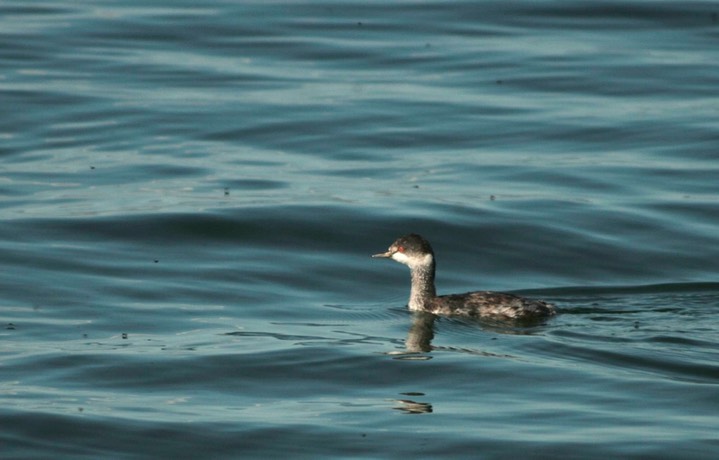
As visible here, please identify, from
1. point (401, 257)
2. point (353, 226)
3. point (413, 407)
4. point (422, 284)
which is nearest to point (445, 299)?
point (422, 284)

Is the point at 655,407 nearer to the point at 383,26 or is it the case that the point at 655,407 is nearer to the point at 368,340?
the point at 368,340

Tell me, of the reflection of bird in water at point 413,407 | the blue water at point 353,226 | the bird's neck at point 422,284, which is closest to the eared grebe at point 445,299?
the bird's neck at point 422,284

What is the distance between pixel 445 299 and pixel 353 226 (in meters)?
3.60

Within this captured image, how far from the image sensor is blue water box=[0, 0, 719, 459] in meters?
11.9

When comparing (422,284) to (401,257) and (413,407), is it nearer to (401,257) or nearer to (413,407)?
(401,257)

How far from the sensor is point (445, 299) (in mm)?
15297

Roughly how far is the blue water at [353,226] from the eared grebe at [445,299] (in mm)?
171

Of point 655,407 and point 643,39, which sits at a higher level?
point 643,39

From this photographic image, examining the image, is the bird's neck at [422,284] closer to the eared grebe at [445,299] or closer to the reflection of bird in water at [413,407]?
the eared grebe at [445,299]

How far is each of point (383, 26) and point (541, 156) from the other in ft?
36.8

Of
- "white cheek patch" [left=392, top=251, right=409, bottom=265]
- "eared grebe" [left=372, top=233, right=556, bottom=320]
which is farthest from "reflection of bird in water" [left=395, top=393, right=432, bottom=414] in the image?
"white cheek patch" [left=392, top=251, right=409, bottom=265]

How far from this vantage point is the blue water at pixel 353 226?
39.0 feet

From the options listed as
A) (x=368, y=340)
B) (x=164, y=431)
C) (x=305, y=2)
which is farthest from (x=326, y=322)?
(x=305, y=2)

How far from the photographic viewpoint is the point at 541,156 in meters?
22.2
